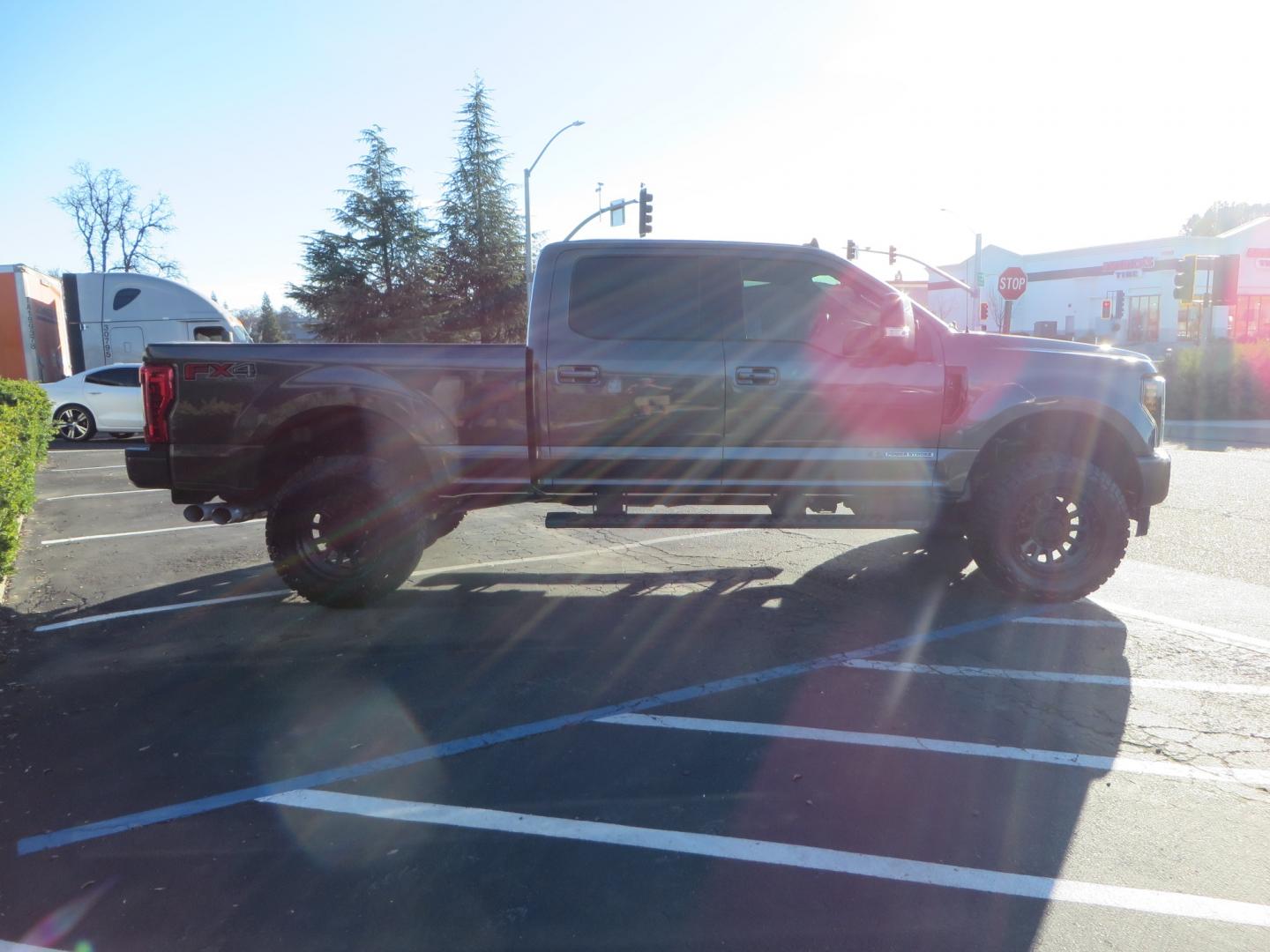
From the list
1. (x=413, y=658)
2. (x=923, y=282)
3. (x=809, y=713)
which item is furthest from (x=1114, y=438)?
(x=923, y=282)

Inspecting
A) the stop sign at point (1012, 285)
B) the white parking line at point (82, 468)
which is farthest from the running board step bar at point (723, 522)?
the stop sign at point (1012, 285)

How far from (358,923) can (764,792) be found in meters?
1.52

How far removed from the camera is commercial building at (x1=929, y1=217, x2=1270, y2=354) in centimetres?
4862

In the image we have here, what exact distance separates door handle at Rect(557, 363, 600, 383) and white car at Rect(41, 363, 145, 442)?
15.3 metres

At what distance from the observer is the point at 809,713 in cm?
424

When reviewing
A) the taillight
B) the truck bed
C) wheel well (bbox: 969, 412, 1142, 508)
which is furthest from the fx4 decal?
wheel well (bbox: 969, 412, 1142, 508)

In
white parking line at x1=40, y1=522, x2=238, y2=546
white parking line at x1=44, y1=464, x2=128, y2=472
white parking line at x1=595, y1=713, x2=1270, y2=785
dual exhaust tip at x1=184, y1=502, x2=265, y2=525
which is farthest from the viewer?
white parking line at x1=44, y1=464, x2=128, y2=472

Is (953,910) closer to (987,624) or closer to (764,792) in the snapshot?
(764,792)

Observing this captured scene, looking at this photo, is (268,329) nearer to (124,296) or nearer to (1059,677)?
(124,296)

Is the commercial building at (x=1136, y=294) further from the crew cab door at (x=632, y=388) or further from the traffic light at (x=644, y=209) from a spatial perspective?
the crew cab door at (x=632, y=388)

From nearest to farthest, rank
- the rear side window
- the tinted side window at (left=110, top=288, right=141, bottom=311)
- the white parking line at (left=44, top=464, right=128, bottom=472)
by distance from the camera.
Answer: the white parking line at (left=44, top=464, right=128, bottom=472) → the rear side window → the tinted side window at (left=110, top=288, right=141, bottom=311)

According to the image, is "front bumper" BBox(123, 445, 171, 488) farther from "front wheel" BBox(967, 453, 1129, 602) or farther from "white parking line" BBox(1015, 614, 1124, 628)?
"white parking line" BBox(1015, 614, 1124, 628)

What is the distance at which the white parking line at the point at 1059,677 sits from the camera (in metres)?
4.59

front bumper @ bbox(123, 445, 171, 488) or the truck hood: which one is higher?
the truck hood
